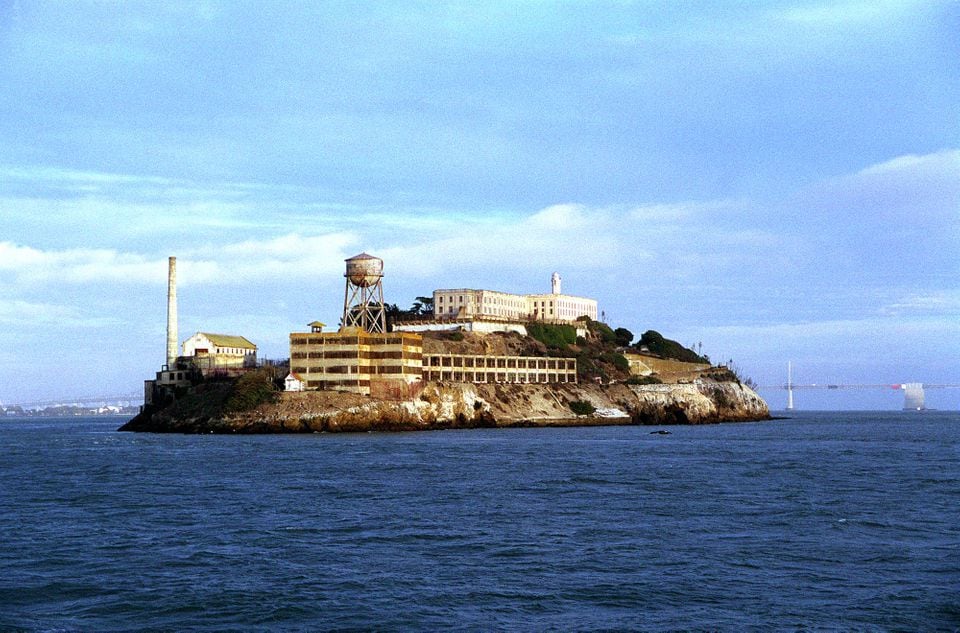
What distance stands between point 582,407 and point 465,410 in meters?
28.5

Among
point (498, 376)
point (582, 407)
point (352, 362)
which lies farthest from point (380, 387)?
point (582, 407)

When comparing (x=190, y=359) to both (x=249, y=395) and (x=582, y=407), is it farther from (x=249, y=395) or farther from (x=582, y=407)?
(x=582, y=407)

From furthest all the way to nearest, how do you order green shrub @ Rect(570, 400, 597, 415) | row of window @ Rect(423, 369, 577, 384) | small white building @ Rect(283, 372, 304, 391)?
green shrub @ Rect(570, 400, 597, 415) → row of window @ Rect(423, 369, 577, 384) → small white building @ Rect(283, 372, 304, 391)

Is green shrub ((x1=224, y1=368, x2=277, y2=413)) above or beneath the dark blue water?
above

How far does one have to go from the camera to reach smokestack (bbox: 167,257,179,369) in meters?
Result: 167

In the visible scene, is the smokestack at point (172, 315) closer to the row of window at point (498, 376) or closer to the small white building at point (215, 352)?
the small white building at point (215, 352)

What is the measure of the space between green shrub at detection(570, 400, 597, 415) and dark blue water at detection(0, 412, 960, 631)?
95.6 metres

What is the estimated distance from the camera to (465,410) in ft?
512

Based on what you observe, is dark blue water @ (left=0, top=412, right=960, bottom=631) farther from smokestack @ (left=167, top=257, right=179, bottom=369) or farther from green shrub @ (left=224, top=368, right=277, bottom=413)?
smokestack @ (left=167, top=257, right=179, bottom=369)

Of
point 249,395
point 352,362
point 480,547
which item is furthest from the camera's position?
point 352,362

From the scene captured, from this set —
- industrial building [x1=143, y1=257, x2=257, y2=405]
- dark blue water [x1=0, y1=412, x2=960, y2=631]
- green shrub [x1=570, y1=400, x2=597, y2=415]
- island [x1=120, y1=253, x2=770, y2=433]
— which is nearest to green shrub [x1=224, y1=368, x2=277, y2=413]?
island [x1=120, y1=253, x2=770, y2=433]

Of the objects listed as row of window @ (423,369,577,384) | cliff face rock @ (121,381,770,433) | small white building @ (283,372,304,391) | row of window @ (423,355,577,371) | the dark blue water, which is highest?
row of window @ (423,355,577,371)

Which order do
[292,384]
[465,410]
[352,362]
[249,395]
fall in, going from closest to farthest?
[249,395] → [292,384] → [352,362] → [465,410]

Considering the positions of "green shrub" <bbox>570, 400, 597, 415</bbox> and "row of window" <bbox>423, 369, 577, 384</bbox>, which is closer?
"row of window" <bbox>423, 369, 577, 384</bbox>
